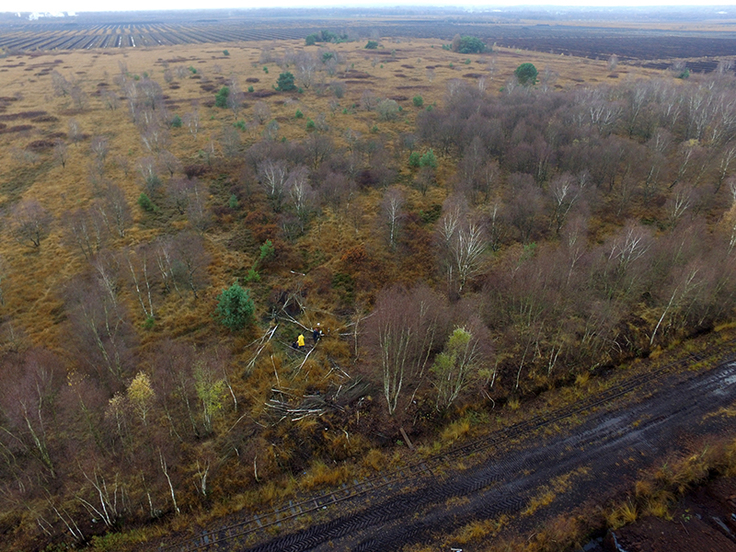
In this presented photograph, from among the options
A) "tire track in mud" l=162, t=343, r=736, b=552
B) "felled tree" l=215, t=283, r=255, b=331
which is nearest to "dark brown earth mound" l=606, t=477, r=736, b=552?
"tire track in mud" l=162, t=343, r=736, b=552

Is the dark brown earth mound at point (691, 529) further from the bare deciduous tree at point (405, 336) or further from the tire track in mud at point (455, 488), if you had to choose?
the bare deciduous tree at point (405, 336)

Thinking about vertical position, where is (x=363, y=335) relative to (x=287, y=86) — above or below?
below

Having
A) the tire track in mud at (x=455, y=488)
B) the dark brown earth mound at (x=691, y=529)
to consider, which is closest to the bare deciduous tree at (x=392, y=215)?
the tire track in mud at (x=455, y=488)

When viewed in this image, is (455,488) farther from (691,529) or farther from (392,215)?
(392,215)

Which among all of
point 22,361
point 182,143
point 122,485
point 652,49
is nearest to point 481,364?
point 122,485

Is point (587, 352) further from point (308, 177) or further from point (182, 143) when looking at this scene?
point (182, 143)
